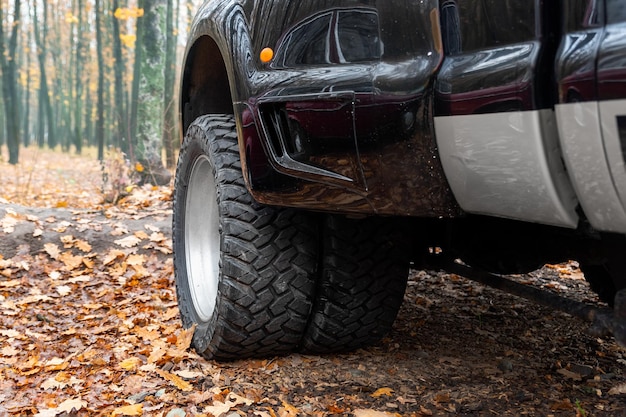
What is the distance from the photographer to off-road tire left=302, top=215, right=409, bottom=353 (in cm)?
255

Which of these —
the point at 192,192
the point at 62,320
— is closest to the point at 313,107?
the point at 192,192

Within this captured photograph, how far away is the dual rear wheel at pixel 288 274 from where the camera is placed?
244 cm

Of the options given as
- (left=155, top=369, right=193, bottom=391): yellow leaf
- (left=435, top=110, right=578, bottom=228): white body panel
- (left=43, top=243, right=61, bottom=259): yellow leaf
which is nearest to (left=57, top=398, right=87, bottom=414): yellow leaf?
(left=155, top=369, right=193, bottom=391): yellow leaf

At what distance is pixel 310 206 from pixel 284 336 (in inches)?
29.4

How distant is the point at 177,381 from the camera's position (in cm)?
254

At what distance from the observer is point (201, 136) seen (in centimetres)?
281

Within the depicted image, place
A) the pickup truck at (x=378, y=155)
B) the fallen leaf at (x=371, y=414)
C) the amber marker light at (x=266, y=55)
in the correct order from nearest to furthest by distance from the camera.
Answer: the pickup truck at (x=378, y=155) < the amber marker light at (x=266, y=55) < the fallen leaf at (x=371, y=414)

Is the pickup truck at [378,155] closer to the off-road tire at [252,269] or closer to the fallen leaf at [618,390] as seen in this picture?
the off-road tire at [252,269]

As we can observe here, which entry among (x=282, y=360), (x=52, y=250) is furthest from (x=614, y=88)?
(x=52, y=250)

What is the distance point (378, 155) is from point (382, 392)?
3.88 ft

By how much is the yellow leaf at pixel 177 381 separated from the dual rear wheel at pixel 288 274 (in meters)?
0.18

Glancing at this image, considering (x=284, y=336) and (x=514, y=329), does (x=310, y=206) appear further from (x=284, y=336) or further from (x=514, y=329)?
(x=514, y=329)

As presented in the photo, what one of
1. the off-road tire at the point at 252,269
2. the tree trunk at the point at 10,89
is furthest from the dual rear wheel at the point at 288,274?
the tree trunk at the point at 10,89

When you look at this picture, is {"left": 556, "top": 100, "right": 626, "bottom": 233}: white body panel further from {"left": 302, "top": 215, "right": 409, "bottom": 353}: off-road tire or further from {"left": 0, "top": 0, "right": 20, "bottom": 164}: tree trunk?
{"left": 0, "top": 0, "right": 20, "bottom": 164}: tree trunk
